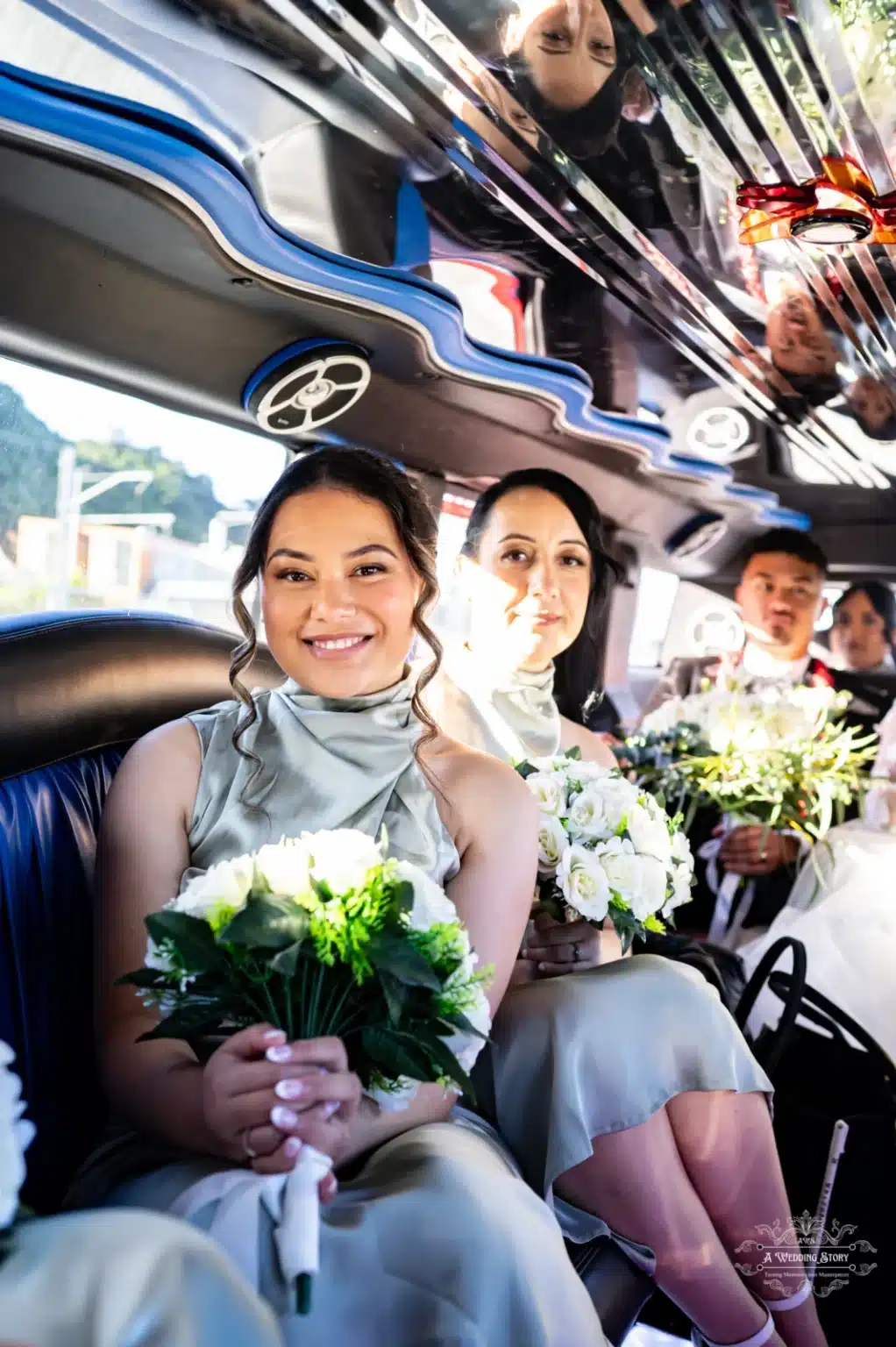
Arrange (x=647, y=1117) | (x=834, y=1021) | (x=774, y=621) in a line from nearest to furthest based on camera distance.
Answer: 1. (x=647, y=1117)
2. (x=834, y=1021)
3. (x=774, y=621)

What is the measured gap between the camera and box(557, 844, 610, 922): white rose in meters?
2.16

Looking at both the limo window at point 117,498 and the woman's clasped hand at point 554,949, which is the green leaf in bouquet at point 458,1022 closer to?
the woman's clasped hand at point 554,949

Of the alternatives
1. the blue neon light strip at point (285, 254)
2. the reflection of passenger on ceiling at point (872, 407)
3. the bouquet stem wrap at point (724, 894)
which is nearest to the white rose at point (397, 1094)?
the blue neon light strip at point (285, 254)

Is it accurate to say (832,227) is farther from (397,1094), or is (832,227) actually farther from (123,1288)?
(123,1288)

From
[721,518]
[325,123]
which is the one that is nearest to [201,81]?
[325,123]

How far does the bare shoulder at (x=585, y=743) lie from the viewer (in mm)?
3385

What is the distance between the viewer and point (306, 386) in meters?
2.78

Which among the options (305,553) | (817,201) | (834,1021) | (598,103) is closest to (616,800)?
(305,553)

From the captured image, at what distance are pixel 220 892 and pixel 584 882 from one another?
0.93m

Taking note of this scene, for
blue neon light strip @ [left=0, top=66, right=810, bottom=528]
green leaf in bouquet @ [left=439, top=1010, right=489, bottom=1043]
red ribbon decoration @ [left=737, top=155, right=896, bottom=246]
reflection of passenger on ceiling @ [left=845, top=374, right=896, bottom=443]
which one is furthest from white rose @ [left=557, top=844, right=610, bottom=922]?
reflection of passenger on ceiling @ [left=845, top=374, right=896, bottom=443]

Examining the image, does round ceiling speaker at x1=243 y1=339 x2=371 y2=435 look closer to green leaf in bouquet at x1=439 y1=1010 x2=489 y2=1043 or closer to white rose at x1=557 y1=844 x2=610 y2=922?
white rose at x1=557 y1=844 x2=610 y2=922

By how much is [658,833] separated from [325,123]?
1632 millimetres

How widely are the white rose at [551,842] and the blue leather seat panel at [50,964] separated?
2.62ft

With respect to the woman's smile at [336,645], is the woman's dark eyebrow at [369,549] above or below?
above
